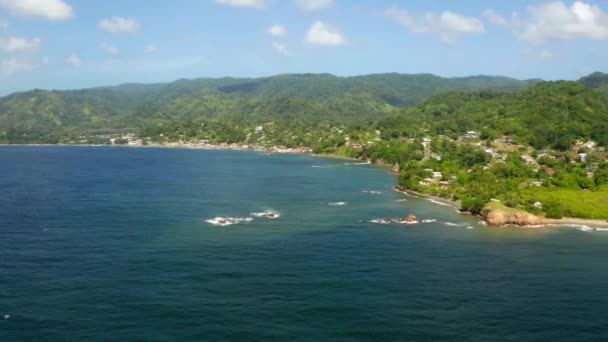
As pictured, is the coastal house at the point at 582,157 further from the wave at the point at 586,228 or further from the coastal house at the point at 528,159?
the wave at the point at 586,228

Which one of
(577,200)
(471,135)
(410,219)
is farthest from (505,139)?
(410,219)

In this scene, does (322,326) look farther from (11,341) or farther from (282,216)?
(282,216)

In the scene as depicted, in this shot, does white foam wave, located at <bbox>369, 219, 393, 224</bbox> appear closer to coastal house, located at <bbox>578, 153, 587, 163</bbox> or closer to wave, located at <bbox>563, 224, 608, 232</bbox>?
wave, located at <bbox>563, 224, 608, 232</bbox>

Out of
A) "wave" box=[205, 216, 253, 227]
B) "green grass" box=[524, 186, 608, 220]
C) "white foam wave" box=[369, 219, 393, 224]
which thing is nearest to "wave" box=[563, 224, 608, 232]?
"green grass" box=[524, 186, 608, 220]

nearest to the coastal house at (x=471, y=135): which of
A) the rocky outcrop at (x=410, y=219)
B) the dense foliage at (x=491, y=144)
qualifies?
the dense foliage at (x=491, y=144)

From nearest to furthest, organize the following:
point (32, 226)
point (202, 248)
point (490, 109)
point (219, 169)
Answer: point (202, 248) < point (32, 226) < point (219, 169) < point (490, 109)

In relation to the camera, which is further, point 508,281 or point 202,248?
point 202,248

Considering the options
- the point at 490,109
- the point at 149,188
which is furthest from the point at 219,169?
the point at 490,109
